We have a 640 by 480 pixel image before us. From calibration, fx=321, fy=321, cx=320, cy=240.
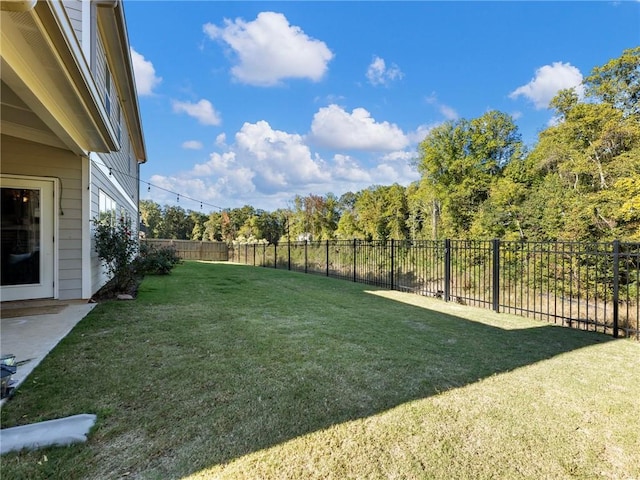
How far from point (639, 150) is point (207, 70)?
15.9 metres

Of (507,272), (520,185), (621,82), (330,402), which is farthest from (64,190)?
(621,82)

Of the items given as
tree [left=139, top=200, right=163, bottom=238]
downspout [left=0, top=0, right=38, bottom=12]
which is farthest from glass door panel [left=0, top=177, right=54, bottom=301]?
tree [left=139, top=200, right=163, bottom=238]

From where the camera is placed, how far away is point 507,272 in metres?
8.46

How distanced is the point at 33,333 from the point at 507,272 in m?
9.55

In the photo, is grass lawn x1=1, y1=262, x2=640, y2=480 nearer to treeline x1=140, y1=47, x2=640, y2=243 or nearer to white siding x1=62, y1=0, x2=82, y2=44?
white siding x1=62, y1=0, x2=82, y2=44

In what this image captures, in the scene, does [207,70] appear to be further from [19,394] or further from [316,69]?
[19,394]

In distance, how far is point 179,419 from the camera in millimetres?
2127

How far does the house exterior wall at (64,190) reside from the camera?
5309mm

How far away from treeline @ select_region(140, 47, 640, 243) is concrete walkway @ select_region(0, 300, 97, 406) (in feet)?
44.8

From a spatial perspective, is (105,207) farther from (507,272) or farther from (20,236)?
(507,272)

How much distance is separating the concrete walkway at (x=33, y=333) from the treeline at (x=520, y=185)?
13655 mm

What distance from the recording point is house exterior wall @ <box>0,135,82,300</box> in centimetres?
531

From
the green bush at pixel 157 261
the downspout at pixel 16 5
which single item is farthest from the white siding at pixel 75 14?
the green bush at pixel 157 261

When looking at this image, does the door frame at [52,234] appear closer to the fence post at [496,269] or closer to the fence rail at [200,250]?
the fence post at [496,269]
